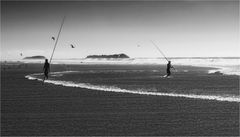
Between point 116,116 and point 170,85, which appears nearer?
point 116,116

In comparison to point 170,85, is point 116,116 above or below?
below

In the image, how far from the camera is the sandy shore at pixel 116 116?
12.3m

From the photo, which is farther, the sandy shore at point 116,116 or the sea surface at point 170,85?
the sea surface at point 170,85

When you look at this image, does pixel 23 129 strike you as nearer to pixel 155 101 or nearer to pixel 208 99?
pixel 155 101

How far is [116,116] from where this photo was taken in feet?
48.4

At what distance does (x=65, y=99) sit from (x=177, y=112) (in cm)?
642

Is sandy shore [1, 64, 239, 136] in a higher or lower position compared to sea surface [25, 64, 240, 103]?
lower

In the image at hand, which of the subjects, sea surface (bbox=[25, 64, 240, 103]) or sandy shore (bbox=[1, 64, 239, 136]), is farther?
sea surface (bbox=[25, 64, 240, 103])

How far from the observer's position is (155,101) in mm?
19047

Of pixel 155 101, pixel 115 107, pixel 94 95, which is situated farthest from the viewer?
pixel 94 95

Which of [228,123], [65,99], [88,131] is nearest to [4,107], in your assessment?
[65,99]

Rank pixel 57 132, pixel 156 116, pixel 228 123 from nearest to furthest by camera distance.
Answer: pixel 57 132 → pixel 228 123 → pixel 156 116

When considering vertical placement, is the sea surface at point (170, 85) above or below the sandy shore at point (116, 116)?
above

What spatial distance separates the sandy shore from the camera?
1230 cm
